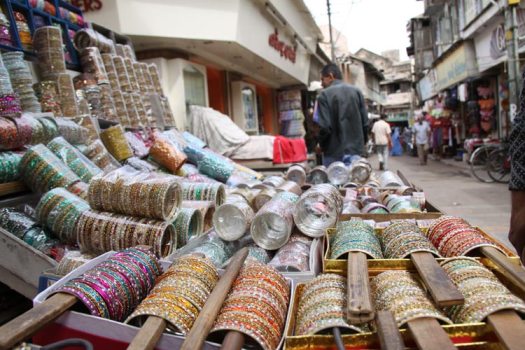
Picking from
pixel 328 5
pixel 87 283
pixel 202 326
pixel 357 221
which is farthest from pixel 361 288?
pixel 328 5

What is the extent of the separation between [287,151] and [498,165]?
6266 millimetres

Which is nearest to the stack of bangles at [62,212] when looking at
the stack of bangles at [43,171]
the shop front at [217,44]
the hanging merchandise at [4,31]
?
the stack of bangles at [43,171]

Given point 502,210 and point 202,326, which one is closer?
point 202,326

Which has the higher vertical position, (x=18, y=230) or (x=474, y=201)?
(x=18, y=230)

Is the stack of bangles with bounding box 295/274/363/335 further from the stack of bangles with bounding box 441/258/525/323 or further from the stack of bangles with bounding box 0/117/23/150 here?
the stack of bangles with bounding box 0/117/23/150

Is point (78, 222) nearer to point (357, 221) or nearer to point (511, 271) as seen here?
point (357, 221)

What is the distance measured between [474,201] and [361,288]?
7.67 m

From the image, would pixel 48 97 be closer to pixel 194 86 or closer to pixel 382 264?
pixel 382 264

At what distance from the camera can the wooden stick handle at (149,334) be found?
98cm

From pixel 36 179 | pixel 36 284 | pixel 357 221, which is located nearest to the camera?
pixel 357 221

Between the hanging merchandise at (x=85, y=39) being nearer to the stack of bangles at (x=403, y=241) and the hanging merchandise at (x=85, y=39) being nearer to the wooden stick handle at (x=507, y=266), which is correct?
the stack of bangles at (x=403, y=241)

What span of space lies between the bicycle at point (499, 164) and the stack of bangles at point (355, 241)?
988cm

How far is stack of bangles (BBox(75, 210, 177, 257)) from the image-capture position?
6.35 ft

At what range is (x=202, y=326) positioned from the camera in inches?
41.8
